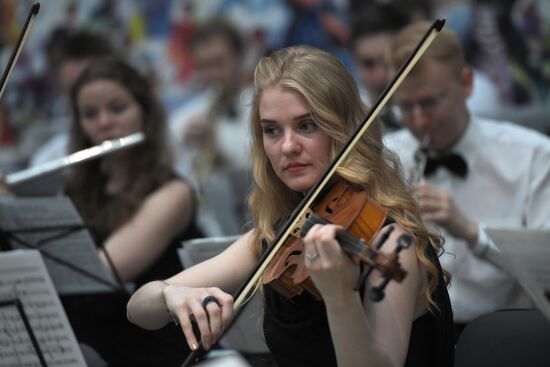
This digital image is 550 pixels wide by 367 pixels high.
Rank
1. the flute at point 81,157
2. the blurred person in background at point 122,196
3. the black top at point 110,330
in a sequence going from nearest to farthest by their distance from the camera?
the black top at point 110,330
the blurred person in background at point 122,196
the flute at point 81,157

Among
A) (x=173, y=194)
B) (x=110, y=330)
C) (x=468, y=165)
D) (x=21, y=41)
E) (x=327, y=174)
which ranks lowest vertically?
(x=110, y=330)

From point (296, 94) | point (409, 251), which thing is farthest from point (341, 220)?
point (296, 94)

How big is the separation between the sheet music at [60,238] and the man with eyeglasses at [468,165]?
959 mm

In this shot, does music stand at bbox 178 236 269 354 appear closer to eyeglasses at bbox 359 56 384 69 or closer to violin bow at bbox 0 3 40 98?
violin bow at bbox 0 3 40 98

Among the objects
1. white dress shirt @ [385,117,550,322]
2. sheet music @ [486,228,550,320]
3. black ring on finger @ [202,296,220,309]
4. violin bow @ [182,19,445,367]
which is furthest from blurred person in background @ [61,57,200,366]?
sheet music @ [486,228,550,320]

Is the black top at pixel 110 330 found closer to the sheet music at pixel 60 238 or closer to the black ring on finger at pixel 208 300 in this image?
the sheet music at pixel 60 238

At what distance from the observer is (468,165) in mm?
3236

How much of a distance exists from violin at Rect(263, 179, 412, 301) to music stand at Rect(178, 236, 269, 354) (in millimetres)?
430

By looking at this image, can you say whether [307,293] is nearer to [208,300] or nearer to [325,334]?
[325,334]

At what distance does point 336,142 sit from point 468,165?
1187 mm

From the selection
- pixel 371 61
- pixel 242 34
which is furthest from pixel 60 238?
pixel 242 34

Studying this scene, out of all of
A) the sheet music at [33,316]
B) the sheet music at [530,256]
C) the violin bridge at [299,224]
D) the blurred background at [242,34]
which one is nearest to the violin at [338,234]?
the violin bridge at [299,224]

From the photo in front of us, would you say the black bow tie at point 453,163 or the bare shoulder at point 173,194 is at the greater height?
the bare shoulder at point 173,194

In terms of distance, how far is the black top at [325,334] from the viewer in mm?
2092
